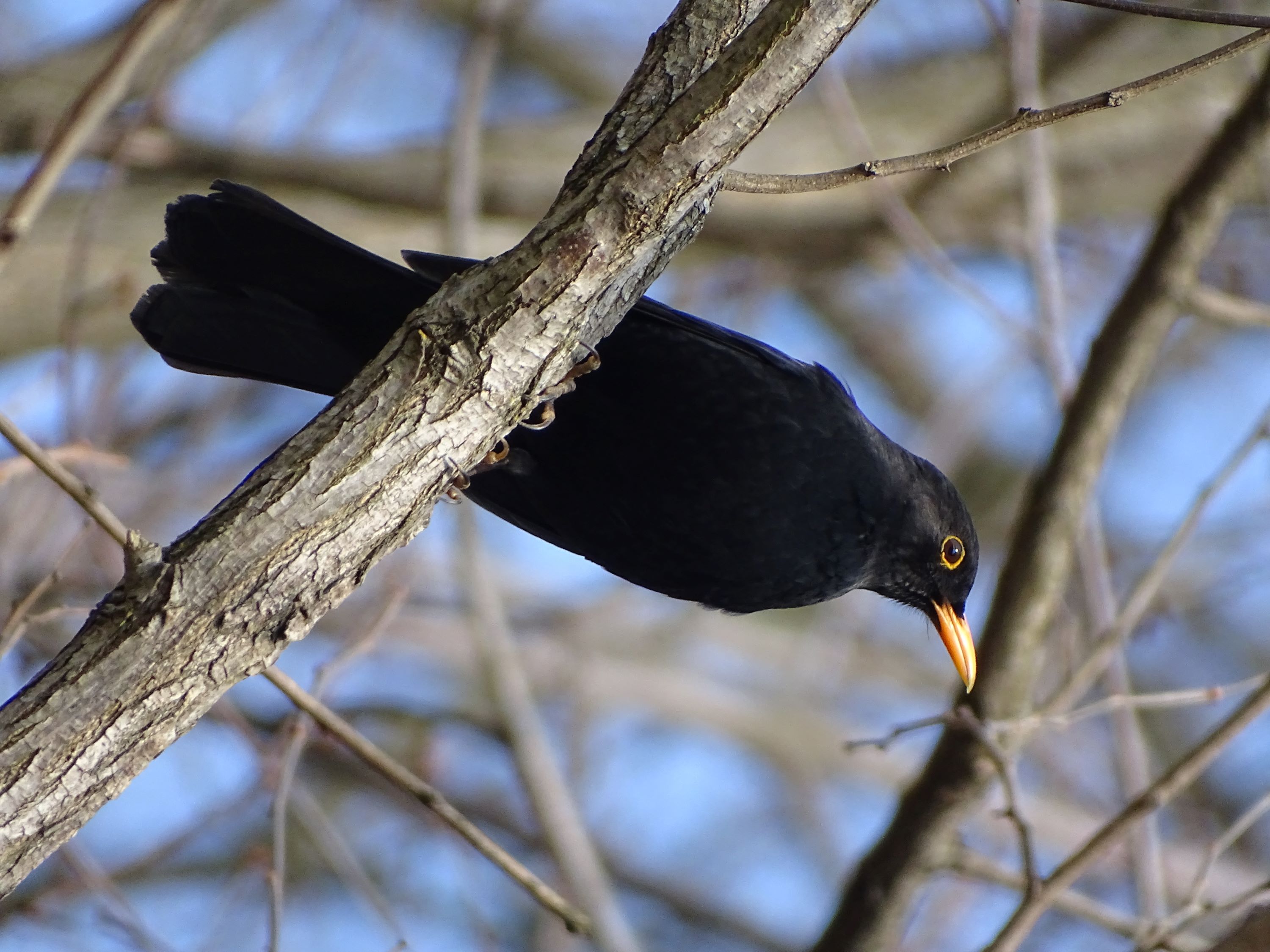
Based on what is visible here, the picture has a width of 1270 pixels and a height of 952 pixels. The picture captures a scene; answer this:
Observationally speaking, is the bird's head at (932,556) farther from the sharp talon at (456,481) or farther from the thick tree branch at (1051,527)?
the sharp talon at (456,481)

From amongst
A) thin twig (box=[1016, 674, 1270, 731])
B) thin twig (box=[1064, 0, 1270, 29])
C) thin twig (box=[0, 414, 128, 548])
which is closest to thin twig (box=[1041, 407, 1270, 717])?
thin twig (box=[1016, 674, 1270, 731])

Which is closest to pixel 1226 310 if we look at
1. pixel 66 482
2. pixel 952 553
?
pixel 952 553

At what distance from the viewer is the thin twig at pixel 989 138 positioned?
222cm

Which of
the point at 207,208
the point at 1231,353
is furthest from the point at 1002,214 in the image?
the point at 207,208

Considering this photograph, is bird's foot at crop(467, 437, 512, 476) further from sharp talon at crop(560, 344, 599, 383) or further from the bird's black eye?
the bird's black eye

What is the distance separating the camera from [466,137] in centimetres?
527

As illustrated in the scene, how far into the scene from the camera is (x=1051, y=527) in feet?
12.9

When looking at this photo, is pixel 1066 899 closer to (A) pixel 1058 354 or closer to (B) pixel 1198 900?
(B) pixel 1198 900

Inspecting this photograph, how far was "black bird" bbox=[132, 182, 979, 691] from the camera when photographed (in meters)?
3.15

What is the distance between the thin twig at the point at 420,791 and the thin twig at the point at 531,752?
184 centimetres

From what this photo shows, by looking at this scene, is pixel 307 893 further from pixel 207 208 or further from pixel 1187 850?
pixel 207 208

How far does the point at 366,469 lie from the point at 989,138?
48.3 inches

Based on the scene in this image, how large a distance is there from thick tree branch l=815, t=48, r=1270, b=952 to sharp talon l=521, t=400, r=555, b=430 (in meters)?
1.58

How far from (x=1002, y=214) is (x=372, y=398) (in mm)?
6274
